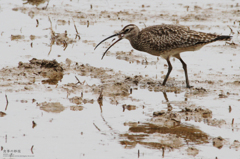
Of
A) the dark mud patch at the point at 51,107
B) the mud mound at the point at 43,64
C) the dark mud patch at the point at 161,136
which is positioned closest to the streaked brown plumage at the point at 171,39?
the mud mound at the point at 43,64

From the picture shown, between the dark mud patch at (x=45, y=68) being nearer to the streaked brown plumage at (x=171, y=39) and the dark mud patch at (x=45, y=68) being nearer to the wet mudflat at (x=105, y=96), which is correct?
the wet mudflat at (x=105, y=96)

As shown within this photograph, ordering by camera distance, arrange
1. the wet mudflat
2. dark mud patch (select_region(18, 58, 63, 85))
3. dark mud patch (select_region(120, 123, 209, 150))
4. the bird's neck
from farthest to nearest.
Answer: the bird's neck, dark mud patch (select_region(18, 58, 63, 85)), dark mud patch (select_region(120, 123, 209, 150)), the wet mudflat

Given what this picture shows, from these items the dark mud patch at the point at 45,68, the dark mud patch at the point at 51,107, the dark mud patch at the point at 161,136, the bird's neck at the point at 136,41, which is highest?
the bird's neck at the point at 136,41

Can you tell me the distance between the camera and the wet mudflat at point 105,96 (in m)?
6.48

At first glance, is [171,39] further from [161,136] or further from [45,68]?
[161,136]

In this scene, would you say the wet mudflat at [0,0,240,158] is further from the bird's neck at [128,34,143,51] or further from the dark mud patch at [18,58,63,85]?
the bird's neck at [128,34,143,51]

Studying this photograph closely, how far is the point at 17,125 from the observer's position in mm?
6988

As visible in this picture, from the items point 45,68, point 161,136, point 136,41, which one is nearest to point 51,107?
point 161,136

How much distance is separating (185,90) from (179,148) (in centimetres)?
344

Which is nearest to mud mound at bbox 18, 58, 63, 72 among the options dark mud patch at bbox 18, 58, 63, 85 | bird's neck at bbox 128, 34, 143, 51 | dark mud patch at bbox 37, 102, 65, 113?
dark mud patch at bbox 18, 58, 63, 85

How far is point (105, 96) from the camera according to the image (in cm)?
887

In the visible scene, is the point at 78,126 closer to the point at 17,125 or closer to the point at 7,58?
the point at 17,125

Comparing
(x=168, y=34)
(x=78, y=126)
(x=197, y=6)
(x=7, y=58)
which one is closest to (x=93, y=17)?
(x=197, y=6)

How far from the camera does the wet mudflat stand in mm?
6484
